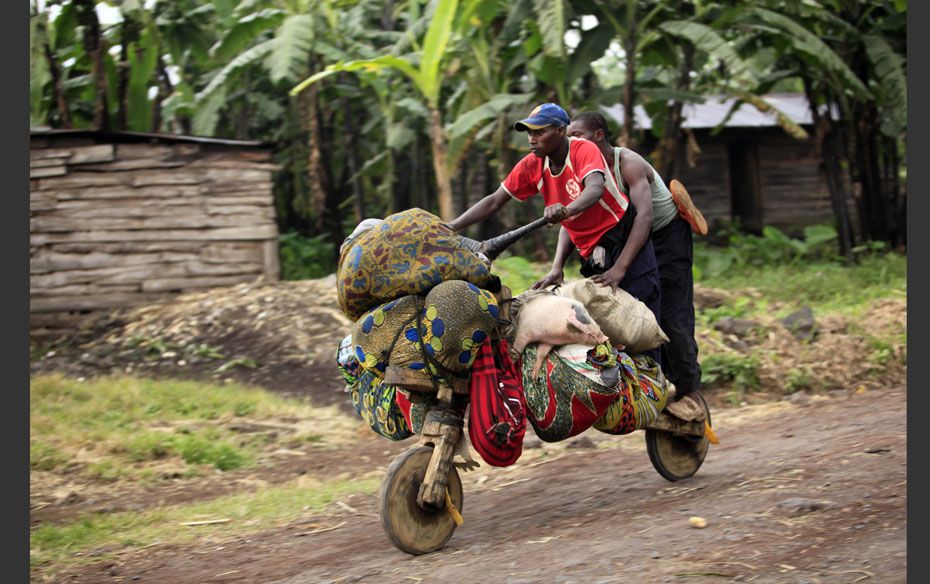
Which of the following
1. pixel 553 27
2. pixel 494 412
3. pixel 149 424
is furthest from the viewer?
pixel 553 27

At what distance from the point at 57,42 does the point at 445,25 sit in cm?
554

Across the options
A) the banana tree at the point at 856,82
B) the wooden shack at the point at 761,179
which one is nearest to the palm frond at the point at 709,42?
the banana tree at the point at 856,82

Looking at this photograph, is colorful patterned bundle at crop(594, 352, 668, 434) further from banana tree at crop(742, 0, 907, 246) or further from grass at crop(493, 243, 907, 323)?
banana tree at crop(742, 0, 907, 246)

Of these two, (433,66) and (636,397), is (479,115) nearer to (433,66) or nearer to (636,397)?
(433,66)

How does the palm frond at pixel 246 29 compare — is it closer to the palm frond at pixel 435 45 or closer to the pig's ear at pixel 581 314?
the palm frond at pixel 435 45

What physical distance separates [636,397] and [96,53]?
10.1 metres

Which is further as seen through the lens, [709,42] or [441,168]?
[441,168]

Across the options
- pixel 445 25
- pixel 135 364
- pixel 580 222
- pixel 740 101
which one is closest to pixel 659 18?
pixel 740 101

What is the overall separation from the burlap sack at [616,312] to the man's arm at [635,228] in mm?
77

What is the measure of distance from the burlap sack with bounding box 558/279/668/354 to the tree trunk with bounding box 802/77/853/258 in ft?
34.0

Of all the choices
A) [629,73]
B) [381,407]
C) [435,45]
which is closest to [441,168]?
[435,45]

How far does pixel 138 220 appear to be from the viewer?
469 inches

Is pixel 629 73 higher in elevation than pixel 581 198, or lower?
higher

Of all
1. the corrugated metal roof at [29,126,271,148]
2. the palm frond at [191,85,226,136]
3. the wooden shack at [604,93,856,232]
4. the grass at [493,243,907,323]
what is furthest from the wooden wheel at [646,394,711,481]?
the wooden shack at [604,93,856,232]
